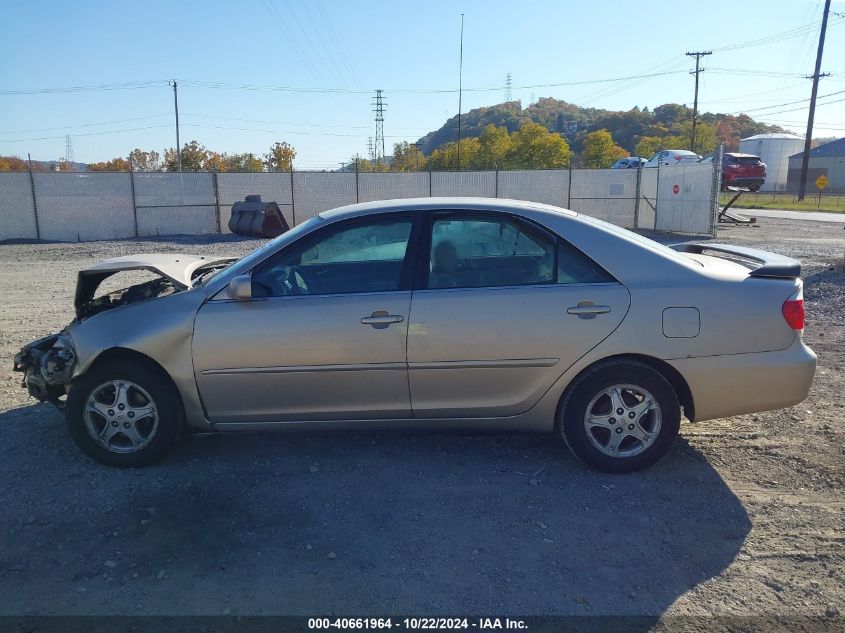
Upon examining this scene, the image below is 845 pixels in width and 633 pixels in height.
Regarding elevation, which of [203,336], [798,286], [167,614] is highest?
[798,286]

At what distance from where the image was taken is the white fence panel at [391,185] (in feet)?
82.1

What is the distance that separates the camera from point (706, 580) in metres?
3.06

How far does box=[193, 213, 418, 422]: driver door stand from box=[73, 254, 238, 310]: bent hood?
59cm

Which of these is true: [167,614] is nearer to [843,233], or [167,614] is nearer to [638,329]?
[638,329]

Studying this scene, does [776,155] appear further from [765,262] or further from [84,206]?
[765,262]

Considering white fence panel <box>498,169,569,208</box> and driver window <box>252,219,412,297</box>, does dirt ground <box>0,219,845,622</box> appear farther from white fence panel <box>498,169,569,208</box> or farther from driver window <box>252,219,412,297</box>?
white fence panel <box>498,169,569,208</box>

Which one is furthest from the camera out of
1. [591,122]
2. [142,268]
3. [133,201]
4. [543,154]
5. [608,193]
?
[591,122]

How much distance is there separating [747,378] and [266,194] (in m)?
23.2

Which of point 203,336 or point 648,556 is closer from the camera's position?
point 648,556

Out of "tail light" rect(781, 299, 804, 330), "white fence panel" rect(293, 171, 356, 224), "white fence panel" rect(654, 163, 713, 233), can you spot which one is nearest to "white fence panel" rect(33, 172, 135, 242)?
"white fence panel" rect(293, 171, 356, 224)

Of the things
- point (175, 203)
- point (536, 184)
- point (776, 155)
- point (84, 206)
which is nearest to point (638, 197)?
point (536, 184)

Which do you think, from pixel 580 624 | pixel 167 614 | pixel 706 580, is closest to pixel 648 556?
pixel 706 580

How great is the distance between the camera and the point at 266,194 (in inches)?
992

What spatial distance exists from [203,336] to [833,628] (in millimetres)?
3461
